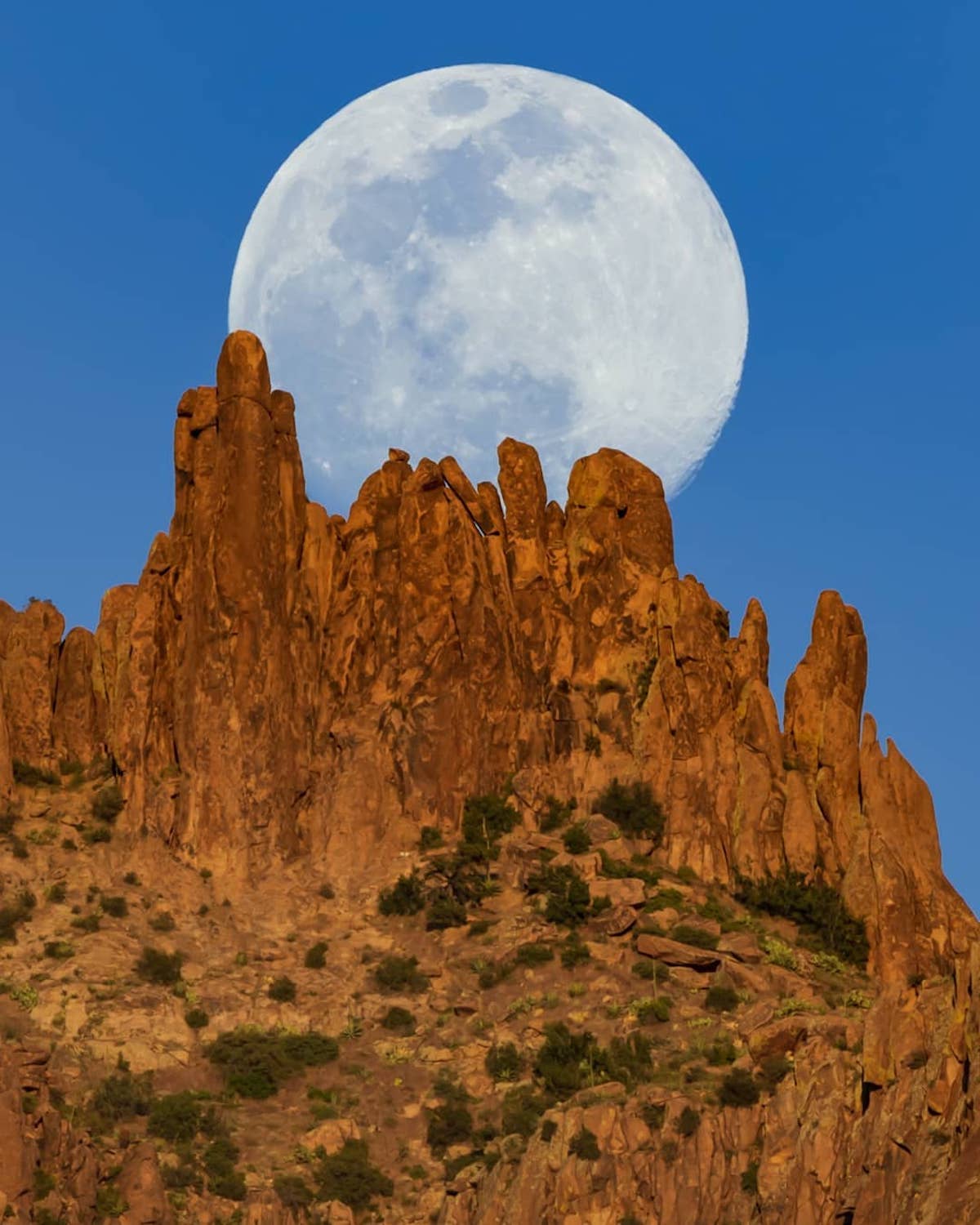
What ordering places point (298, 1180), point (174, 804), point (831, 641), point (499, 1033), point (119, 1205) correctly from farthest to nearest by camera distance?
point (831, 641) → point (174, 804) → point (499, 1033) → point (298, 1180) → point (119, 1205)

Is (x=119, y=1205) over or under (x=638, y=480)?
under

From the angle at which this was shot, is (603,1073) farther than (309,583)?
No

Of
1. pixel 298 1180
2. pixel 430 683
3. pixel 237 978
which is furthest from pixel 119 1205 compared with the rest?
pixel 430 683

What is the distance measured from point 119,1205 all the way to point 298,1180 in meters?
8.99

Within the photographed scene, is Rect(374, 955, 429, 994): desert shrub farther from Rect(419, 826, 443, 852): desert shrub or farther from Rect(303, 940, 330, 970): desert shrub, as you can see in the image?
Rect(419, 826, 443, 852): desert shrub

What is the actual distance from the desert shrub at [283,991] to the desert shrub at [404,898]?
729 centimetres

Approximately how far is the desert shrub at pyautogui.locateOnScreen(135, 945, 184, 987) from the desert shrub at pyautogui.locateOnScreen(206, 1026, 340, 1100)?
4.23 m

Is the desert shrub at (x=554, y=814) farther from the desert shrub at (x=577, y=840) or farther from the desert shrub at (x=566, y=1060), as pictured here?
the desert shrub at (x=566, y=1060)

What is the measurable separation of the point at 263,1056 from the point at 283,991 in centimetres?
425

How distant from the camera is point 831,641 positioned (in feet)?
450

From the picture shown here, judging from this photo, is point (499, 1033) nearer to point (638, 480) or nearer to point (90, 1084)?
point (90, 1084)

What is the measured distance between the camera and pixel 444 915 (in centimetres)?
12288

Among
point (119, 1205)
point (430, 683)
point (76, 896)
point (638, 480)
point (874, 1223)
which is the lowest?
point (874, 1223)

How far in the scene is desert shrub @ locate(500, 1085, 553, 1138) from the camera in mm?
108750
